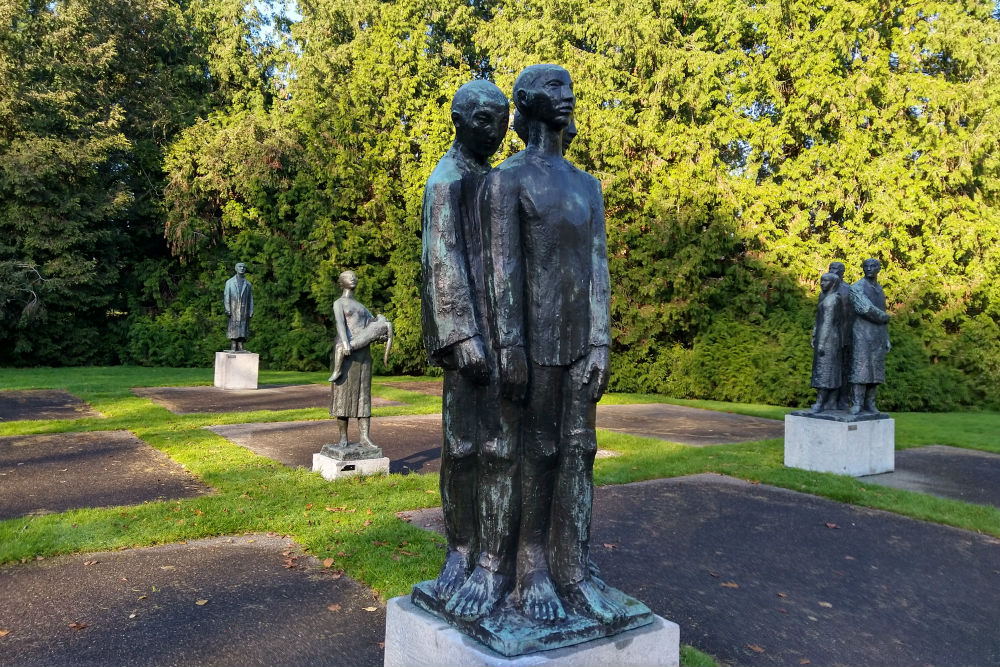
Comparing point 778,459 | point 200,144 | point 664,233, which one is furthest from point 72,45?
point 778,459

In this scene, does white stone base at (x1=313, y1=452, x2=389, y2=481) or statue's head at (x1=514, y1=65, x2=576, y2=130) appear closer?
statue's head at (x1=514, y1=65, x2=576, y2=130)

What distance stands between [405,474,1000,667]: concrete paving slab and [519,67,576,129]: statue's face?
9.03 feet

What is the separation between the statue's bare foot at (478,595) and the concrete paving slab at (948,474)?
665 cm

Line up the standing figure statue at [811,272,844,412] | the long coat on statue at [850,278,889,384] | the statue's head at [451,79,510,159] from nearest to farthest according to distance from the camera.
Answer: the statue's head at [451,79,510,159]
the long coat on statue at [850,278,889,384]
the standing figure statue at [811,272,844,412]

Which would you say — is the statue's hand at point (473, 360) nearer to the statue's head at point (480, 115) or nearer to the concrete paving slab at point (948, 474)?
the statue's head at point (480, 115)

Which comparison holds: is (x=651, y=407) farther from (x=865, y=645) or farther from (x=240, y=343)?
(x=865, y=645)

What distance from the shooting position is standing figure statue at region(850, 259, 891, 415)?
9117 millimetres

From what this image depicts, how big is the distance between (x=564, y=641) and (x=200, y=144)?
2594 cm

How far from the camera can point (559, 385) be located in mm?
2986

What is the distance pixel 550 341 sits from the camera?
9.66 feet

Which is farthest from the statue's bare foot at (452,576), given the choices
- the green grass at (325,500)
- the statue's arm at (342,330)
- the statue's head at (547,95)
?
the statue's arm at (342,330)

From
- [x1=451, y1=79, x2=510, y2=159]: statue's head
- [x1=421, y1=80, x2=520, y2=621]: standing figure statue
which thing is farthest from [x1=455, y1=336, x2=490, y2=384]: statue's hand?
[x1=451, y1=79, x2=510, y2=159]: statue's head

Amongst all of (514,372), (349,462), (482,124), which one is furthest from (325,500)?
(482,124)

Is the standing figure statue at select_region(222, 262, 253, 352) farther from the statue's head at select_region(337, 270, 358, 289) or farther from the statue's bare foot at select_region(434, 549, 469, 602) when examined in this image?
the statue's bare foot at select_region(434, 549, 469, 602)
